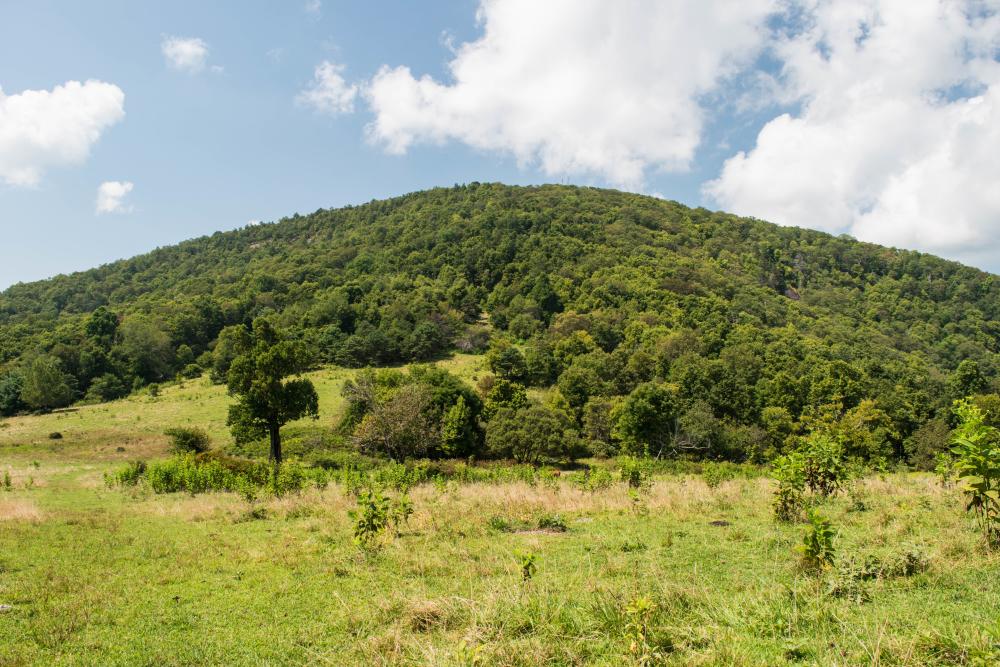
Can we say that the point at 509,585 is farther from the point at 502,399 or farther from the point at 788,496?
the point at 502,399

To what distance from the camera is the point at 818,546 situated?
6.59m

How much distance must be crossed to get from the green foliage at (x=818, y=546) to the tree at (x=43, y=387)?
76.2 metres

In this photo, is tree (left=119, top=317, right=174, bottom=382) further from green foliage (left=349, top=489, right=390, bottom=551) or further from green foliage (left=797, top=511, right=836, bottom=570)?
green foliage (left=797, top=511, right=836, bottom=570)

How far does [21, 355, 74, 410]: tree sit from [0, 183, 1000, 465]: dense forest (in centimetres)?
25

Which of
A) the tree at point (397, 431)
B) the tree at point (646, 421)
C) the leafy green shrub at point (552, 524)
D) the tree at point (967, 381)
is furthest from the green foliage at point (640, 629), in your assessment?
the tree at point (967, 381)

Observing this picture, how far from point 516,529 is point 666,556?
401 cm

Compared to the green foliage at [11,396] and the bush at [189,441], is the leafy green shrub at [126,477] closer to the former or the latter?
the bush at [189,441]

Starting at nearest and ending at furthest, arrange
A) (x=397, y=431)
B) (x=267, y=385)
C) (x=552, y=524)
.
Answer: (x=552, y=524), (x=267, y=385), (x=397, y=431)

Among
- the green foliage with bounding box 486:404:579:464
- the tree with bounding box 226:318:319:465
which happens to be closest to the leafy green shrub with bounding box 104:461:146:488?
the tree with bounding box 226:318:319:465

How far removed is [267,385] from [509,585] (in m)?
25.4

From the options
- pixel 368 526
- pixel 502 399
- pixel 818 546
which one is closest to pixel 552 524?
pixel 368 526

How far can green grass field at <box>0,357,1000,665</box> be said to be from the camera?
4.88 metres

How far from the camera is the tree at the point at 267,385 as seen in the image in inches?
1121

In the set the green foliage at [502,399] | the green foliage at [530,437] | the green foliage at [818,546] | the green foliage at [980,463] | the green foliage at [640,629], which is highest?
the green foliage at [980,463]
